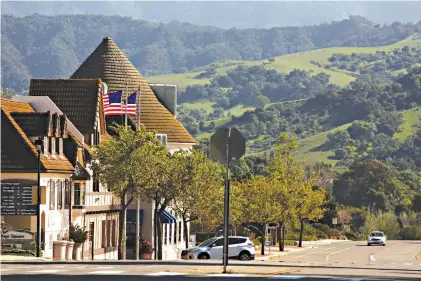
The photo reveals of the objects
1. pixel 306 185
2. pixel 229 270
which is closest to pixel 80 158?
pixel 229 270

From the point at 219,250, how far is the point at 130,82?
30.0m

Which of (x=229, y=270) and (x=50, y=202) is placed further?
(x=50, y=202)

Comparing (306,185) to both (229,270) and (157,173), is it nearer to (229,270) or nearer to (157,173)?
(157,173)

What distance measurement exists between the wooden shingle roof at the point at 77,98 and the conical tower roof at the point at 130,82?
1340 centimetres

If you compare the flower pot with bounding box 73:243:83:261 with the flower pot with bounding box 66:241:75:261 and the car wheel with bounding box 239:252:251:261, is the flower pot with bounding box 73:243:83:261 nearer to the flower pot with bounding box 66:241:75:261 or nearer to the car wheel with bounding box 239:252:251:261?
the flower pot with bounding box 66:241:75:261

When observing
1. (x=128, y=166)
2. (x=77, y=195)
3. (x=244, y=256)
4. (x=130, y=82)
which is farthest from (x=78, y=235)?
(x=130, y=82)

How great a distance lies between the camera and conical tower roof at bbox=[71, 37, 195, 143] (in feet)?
314

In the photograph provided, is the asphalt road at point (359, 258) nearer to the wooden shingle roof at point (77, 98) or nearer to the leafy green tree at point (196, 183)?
the leafy green tree at point (196, 183)

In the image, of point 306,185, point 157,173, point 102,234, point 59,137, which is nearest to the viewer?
point 59,137

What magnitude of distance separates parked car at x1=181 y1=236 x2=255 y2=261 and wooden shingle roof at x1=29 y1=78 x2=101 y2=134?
1254 centimetres

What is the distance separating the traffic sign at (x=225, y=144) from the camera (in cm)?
3478

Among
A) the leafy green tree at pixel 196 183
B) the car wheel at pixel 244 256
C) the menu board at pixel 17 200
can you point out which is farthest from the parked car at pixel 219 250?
the menu board at pixel 17 200

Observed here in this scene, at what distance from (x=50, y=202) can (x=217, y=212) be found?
24429mm

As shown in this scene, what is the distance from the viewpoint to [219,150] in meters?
35.0
